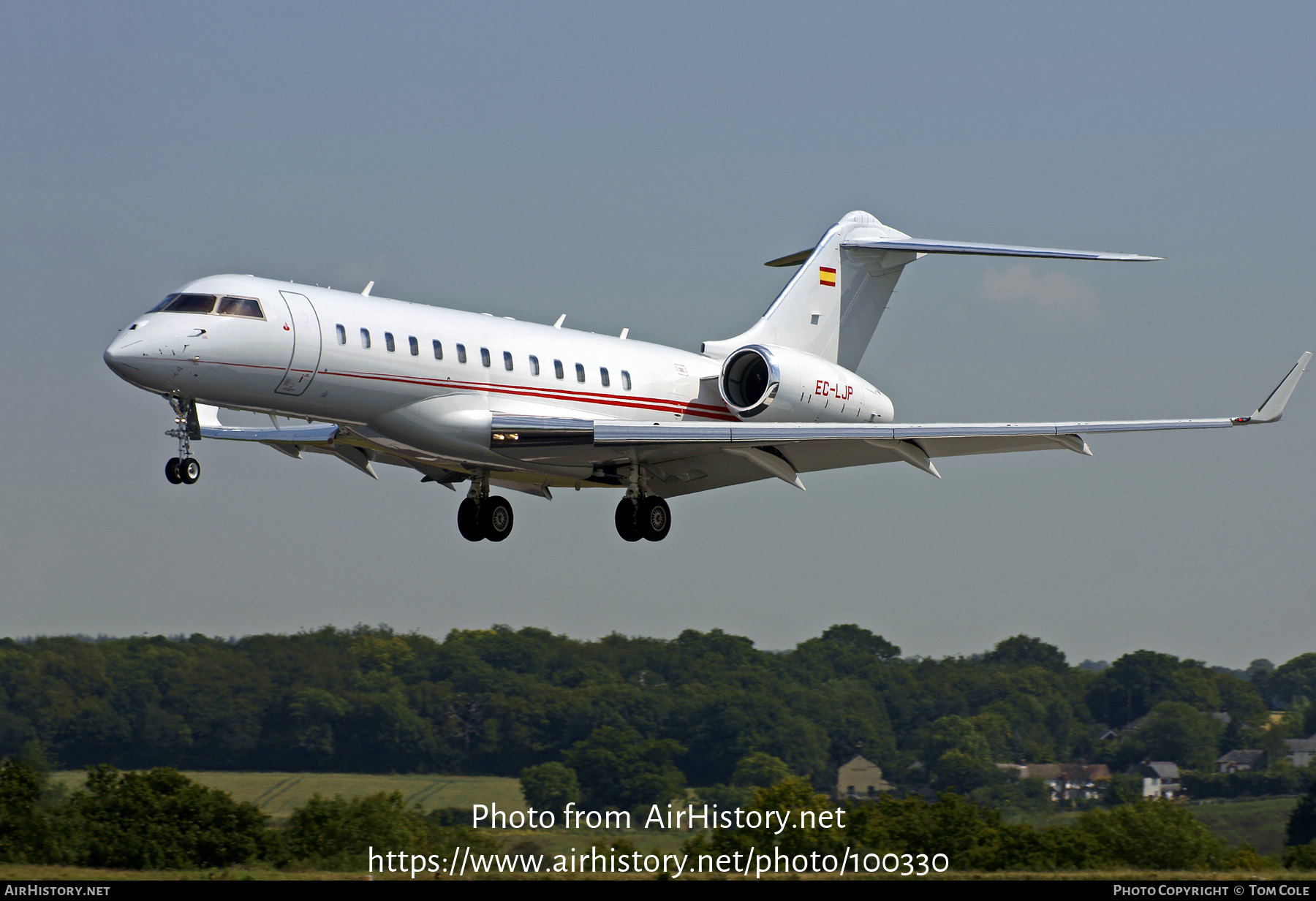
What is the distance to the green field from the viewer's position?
48406 mm

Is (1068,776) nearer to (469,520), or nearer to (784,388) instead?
(784,388)

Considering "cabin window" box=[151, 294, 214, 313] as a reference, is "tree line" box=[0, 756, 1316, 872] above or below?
below

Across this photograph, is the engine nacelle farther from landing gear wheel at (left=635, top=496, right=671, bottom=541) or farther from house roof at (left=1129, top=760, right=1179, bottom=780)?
house roof at (left=1129, top=760, right=1179, bottom=780)

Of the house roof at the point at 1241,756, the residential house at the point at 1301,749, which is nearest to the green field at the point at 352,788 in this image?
the house roof at the point at 1241,756

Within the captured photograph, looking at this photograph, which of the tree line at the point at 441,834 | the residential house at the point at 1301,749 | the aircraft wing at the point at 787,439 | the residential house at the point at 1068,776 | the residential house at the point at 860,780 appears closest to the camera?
the aircraft wing at the point at 787,439

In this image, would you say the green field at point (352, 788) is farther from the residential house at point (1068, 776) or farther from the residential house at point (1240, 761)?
the residential house at point (1240, 761)

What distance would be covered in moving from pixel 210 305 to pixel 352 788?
32.8 m

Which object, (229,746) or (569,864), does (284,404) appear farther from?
(229,746)

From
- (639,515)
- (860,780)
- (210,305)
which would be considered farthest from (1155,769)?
(210,305)

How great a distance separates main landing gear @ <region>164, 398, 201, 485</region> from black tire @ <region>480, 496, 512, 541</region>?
5.95 metres

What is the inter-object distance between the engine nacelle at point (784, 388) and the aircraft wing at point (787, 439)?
0.47m

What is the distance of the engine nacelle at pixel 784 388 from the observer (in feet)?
83.1

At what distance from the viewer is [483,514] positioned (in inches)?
992

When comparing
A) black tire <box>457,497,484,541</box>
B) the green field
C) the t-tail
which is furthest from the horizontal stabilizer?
the green field
